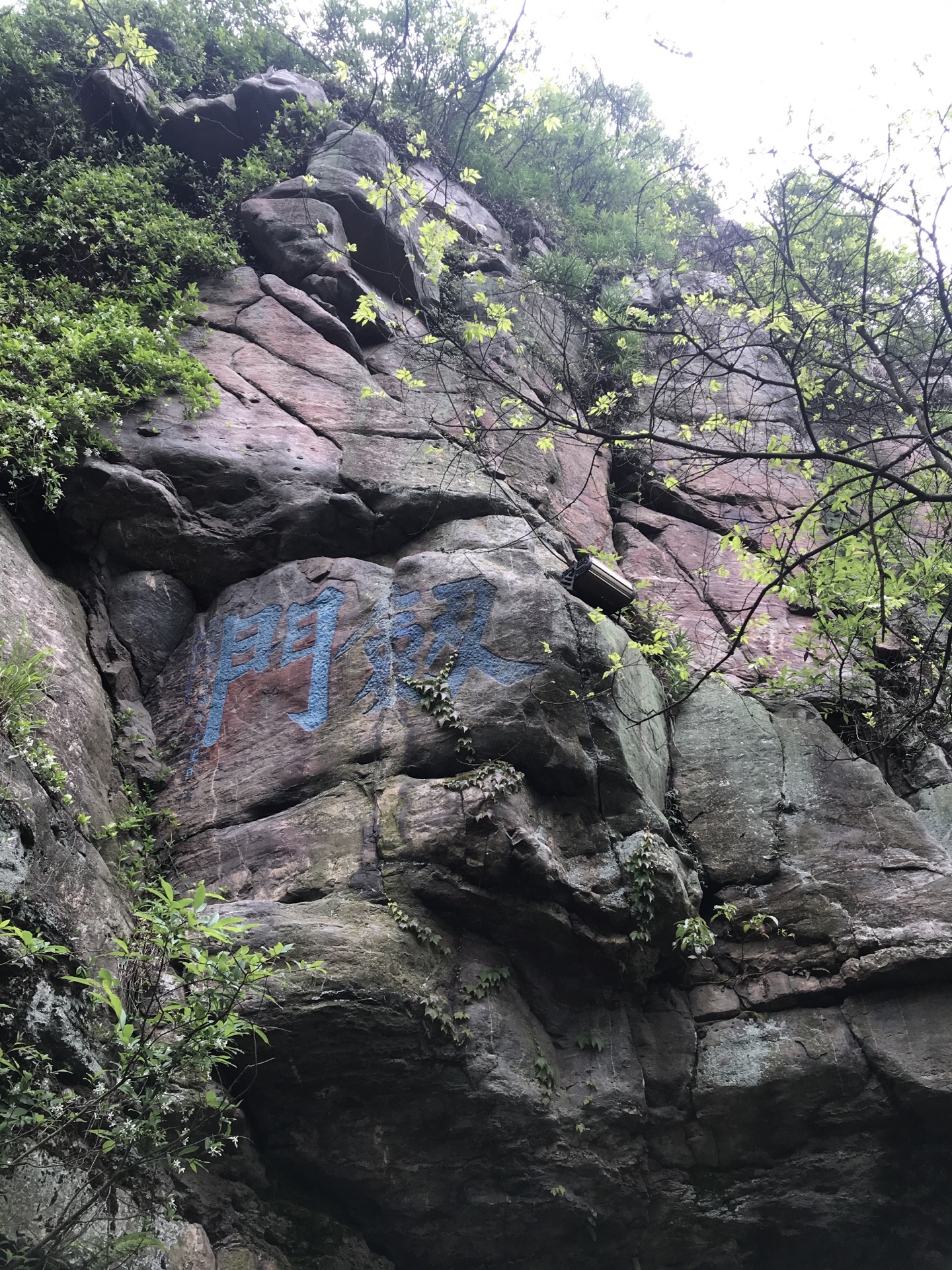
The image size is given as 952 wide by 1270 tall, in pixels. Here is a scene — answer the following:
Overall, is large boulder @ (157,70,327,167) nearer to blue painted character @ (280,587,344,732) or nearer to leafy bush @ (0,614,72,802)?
blue painted character @ (280,587,344,732)

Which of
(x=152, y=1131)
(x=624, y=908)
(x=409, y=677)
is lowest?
(x=152, y=1131)

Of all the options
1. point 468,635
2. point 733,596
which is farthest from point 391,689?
point 733,596

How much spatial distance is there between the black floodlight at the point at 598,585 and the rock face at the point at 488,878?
151mm

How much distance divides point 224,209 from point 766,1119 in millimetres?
9797

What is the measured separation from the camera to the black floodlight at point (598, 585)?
664cm

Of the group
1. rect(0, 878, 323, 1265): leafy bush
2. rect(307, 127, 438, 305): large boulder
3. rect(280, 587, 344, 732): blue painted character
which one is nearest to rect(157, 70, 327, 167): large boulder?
rect(307, 127, 438, 305): large boulder

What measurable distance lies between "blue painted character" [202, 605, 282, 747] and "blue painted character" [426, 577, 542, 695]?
1238 millimetres

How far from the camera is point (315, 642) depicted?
6.13 meters

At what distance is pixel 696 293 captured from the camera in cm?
1174

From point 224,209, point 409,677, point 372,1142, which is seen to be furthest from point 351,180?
point 372,1142

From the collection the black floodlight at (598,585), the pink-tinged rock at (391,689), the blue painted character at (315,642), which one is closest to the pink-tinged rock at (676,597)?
the black floodlight at (598,585)

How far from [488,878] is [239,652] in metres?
2.56

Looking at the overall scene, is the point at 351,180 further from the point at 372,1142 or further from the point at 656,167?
the point at 372,1142

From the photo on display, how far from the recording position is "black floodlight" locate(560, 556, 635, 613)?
664 centimetres
